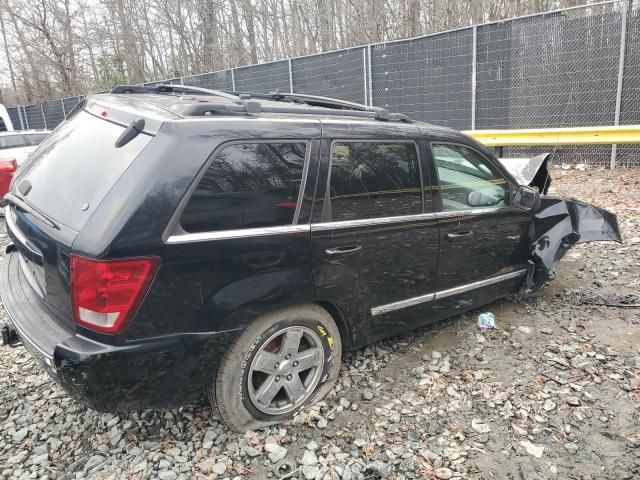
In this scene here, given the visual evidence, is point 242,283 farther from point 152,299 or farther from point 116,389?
point 116,389

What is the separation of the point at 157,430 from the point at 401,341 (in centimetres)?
186

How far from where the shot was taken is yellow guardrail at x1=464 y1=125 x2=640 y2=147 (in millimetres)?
7357

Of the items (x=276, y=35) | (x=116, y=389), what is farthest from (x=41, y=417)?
(x=276, y=35)

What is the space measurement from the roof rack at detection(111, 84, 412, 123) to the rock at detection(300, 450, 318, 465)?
1.88 metres

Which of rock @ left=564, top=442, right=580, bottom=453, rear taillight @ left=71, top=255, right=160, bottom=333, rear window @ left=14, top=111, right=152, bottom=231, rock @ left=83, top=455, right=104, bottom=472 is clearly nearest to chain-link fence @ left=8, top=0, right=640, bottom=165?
rock @ left=564, top=442, right=580, bottom=453

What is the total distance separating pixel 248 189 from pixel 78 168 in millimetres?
911

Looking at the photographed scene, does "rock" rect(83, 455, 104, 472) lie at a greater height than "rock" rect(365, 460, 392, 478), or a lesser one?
greater

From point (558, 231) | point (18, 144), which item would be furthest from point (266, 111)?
point (18, 144)

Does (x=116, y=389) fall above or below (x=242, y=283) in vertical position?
below

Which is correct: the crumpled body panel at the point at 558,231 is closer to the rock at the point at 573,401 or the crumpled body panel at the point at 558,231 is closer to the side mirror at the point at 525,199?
the side mirror at the point at 525,199

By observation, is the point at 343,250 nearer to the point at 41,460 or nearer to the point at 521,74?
the point at 41,460

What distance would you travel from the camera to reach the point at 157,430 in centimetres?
280

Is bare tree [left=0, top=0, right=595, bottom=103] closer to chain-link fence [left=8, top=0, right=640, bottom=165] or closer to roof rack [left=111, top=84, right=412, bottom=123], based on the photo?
chain-link fence [left=8, top=0, right=640, bottom=165]

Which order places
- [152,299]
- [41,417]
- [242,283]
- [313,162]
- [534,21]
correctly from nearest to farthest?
[152,299] < [242,283] < [313,162] < [41,417] < [534,21]
